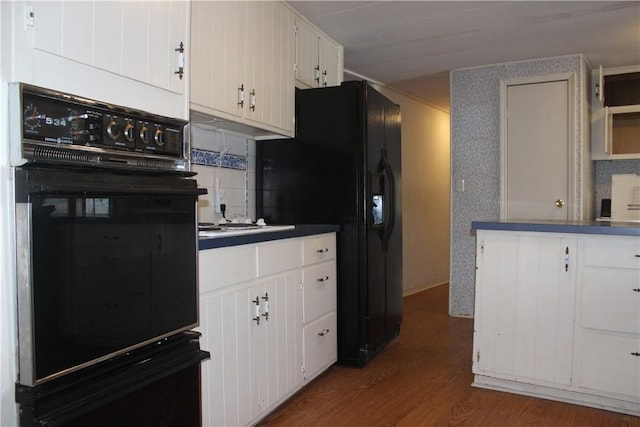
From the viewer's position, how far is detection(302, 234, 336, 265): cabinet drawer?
2625 millimetres

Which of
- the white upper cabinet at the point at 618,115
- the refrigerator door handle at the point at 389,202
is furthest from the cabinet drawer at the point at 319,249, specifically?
the white upper cabinet at the point at 618,115

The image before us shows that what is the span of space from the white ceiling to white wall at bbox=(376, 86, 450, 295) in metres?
1.05

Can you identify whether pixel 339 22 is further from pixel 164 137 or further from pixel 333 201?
pixel 164 137

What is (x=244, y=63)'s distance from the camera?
2.52 metres

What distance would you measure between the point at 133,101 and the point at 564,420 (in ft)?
7.56

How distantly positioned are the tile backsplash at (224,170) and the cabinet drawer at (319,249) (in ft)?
1.85

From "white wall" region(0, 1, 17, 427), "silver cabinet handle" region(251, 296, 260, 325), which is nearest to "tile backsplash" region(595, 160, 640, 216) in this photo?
"silver cabinet handle" region(251, 296, 260, 325)

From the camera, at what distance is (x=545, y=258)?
8.30ft

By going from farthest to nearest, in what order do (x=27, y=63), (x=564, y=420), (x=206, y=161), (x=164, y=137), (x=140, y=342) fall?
(x=206, y=161) → (x=564, y=420) → (x=164, y=137) → (x=140, y=342) → (x=27, y=63)

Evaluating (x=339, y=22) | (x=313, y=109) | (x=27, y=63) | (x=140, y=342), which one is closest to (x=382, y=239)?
(x=313, y=109)

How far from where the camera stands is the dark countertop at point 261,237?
1.82 metres

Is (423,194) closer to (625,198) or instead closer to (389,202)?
(625,198)

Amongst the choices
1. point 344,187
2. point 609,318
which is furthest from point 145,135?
point 609,318

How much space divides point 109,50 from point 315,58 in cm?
208
